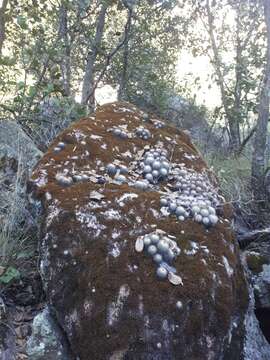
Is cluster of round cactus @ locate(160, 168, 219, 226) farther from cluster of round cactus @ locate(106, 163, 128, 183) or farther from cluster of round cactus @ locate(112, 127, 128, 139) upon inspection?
cluster of round cactus @ locate(112, 127, 128, 139)

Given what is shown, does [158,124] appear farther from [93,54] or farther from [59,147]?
[93,54]

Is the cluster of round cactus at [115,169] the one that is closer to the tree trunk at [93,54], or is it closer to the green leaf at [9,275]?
the green leaf at [9,275]

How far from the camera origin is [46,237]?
90.0 inches

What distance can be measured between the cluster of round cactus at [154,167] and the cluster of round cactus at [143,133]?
277mm

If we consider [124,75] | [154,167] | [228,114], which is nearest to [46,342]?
[154,167]

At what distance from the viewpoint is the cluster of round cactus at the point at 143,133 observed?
3.25 meters

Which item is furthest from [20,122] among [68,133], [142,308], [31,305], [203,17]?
[203,17]

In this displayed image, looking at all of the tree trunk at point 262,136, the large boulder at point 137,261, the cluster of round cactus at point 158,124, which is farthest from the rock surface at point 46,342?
the tree trunk at point 262,136

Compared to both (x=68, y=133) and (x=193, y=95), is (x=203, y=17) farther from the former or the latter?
(x=68, y=133)

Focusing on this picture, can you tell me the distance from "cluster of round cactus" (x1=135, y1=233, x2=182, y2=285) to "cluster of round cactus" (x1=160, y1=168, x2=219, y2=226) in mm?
265

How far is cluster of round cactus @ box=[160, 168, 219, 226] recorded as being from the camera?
239 centimetres

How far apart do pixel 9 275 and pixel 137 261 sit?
88 centimetres

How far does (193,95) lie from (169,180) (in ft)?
21.6

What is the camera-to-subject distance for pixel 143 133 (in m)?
3.26
